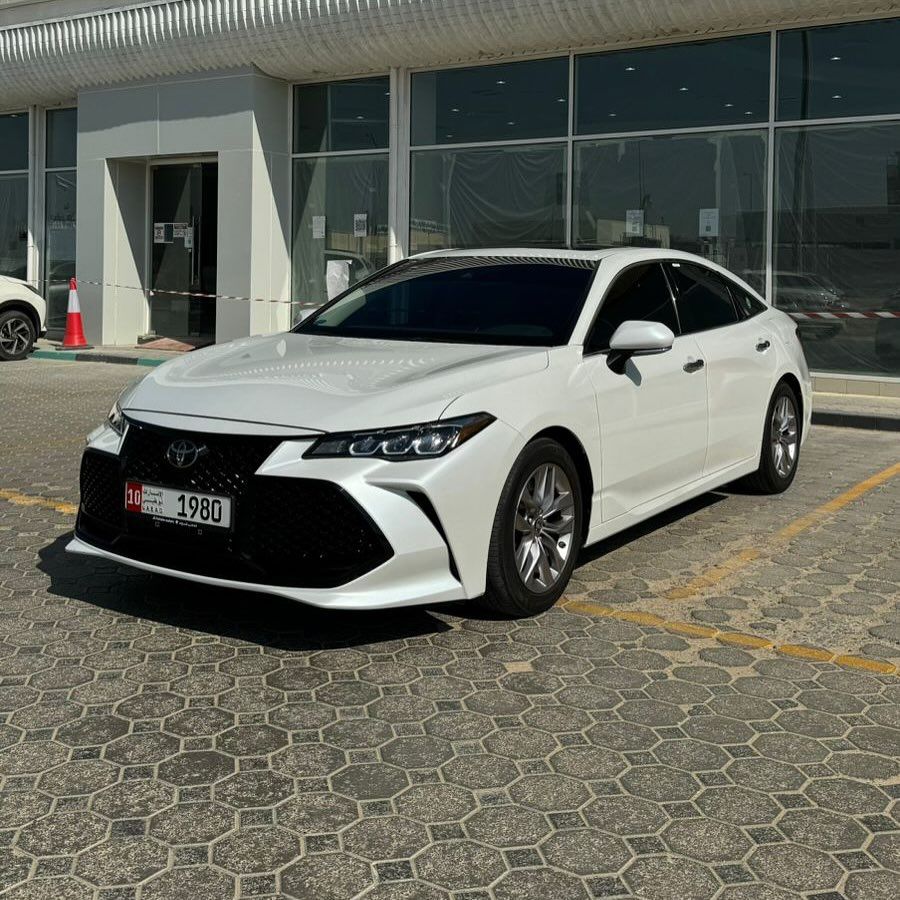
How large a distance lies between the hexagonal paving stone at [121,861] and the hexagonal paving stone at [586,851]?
3.16 feet

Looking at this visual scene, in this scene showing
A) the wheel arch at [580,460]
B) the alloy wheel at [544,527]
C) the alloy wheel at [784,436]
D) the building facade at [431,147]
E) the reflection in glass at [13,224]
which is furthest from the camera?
the reflection in glass at [13,224]

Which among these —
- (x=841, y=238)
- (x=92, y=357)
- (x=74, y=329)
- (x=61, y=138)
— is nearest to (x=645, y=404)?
(x=841, y=238)

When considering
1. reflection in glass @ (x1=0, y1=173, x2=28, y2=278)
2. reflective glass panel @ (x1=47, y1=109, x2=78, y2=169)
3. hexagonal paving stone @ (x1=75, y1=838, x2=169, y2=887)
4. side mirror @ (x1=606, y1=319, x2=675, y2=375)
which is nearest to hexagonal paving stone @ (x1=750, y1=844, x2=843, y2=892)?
hexagonal paving stone @ (x1=75, y1=838, x2=169, y2=887)

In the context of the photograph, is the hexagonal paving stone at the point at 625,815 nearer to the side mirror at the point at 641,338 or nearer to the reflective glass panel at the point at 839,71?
the side mirror at the point at 641,338

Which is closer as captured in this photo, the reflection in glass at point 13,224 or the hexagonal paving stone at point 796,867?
the hexagonal paving stone at point 796,867

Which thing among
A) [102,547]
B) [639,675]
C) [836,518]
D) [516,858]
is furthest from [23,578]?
[836,518]

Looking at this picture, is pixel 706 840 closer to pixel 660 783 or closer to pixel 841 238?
pixel 660 783

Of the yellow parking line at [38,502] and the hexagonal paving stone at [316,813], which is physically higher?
the yellow parking line at [38,502]

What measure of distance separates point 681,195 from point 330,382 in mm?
10632

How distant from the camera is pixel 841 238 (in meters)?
13.7

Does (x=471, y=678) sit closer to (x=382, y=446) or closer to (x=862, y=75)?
(x=382, y=446)

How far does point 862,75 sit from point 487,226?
16.4 ft

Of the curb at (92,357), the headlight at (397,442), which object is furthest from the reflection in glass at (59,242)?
the headlight at (397,442)

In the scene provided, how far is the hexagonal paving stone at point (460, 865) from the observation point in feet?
9.75
